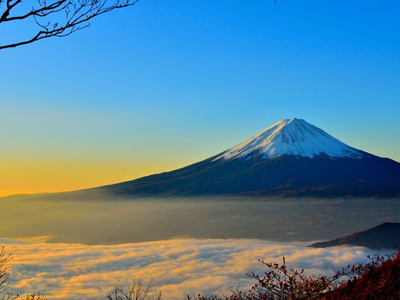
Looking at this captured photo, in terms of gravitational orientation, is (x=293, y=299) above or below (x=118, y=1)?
below

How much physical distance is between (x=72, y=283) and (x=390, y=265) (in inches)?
7428

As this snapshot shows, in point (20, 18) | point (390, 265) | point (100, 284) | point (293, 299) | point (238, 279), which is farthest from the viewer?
point (238, 279)

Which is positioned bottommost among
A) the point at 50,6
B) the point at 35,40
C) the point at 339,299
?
the point at 339,299

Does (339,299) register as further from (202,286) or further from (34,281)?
(34,281)

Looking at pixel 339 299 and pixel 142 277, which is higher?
pixel 339 299

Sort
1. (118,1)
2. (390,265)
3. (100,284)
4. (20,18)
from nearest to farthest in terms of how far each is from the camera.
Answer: (20,18) → (118,1) → (390,265) → (100,284)

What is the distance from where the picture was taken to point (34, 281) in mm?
183750

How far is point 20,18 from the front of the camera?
8.16m

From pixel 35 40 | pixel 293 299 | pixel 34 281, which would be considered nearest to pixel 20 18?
pixel 35 40

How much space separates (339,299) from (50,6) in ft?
31.1

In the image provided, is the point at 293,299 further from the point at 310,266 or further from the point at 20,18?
the point at 310,266

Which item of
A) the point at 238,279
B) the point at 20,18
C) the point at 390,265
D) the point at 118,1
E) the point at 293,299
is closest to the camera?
the point at 20,18

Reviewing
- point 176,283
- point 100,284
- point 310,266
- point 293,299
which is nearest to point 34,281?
point 100,284

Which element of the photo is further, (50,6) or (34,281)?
(34,281)
